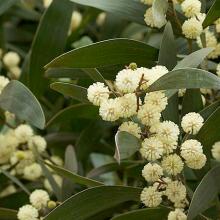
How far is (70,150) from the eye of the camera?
4.22ft

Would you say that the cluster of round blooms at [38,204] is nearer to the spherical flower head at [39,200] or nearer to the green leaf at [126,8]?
the spherical flower head at [39,200]

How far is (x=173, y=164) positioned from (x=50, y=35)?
61 cm

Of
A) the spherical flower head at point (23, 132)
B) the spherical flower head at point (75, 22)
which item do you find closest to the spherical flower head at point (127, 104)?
the spherical flower head at point (23, 132)

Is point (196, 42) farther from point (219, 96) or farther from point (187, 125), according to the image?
point (187, 125)

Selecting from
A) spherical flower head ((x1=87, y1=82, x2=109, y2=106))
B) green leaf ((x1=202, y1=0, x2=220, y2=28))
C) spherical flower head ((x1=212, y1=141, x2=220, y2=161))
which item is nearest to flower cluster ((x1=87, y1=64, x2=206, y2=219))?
spherical flower head ((x1=87, y1=82, x2=109, y2=106))

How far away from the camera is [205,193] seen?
1.02 meters

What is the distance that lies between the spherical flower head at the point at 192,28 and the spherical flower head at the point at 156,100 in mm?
203

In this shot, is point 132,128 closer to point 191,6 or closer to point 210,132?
point 210,132

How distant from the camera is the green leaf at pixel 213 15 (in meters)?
1.14

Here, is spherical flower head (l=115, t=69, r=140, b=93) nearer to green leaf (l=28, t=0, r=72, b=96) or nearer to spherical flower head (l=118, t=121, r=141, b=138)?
spherical flower head (l=118, t=121, r=141, b=138)

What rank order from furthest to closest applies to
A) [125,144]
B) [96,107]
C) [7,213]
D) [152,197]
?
[96,107], [7,213], [152,197], [125,144]

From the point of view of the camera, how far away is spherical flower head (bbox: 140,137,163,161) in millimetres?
951

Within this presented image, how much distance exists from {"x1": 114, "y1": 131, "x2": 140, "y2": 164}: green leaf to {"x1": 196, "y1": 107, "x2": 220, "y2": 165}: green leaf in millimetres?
169

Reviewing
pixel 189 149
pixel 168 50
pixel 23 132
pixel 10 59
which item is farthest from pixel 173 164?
pixel 10 59
